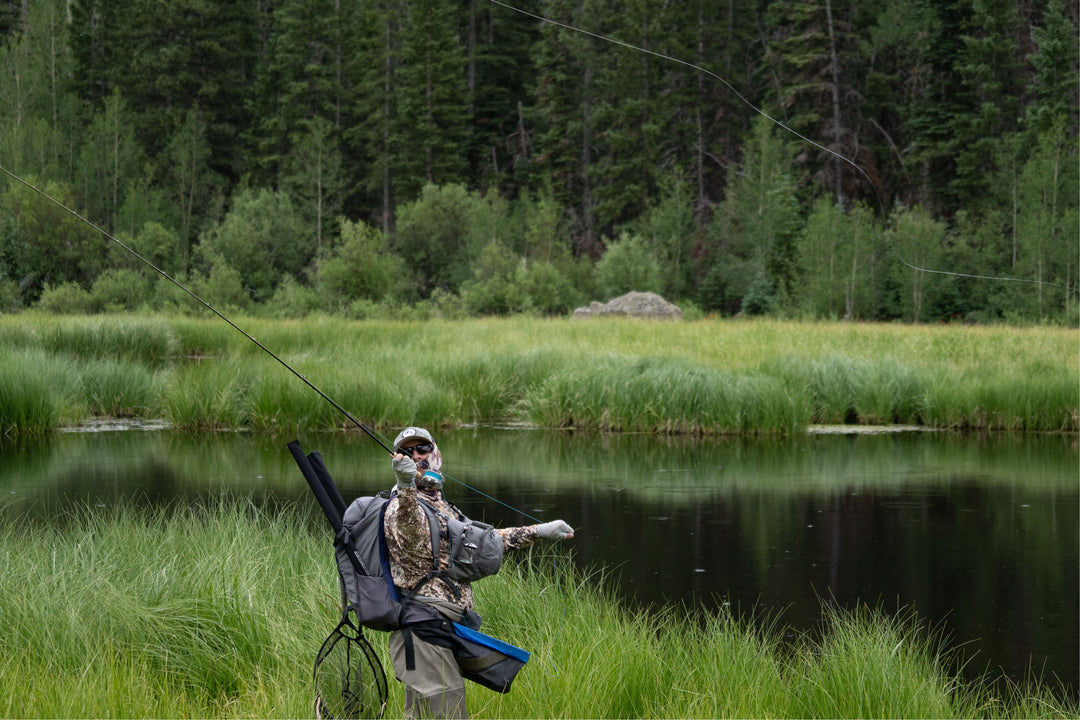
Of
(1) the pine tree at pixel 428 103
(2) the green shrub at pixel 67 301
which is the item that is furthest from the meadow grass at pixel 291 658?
(1) the pine tree at pixel 428 103

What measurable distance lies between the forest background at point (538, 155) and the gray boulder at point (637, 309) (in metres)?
3.56

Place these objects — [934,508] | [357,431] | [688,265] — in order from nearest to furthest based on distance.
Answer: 1. [934,508]
2. [357,431]
3. [688,265]

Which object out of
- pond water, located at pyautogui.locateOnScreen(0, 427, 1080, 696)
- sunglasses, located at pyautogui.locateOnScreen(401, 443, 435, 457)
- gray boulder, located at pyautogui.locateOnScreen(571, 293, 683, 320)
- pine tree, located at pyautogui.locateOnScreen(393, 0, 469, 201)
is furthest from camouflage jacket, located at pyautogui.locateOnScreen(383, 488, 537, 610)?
pine tree, located at pyautogui.locateOnScreen(393, 0, 469, 201)

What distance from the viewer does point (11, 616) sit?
526 cm

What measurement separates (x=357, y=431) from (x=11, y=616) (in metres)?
10.4

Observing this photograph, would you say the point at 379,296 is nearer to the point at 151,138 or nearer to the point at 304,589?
the point at 151,138

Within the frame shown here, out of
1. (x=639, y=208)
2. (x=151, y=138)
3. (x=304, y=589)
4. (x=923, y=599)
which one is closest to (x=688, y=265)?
(x=639, y=208)

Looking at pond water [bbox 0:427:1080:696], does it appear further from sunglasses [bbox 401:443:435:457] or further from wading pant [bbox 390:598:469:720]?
sunglasses [bbox 401:443:435:457]

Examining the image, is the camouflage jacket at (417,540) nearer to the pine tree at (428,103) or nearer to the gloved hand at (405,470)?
the gloved hand at (405,470)

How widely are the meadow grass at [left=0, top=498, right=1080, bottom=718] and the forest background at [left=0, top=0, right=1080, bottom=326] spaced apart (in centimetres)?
2610

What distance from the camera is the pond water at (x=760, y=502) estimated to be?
786cm

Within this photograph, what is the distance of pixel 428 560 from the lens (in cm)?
354

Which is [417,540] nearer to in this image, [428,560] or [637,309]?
[428,560]

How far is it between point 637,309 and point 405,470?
25719 mm
